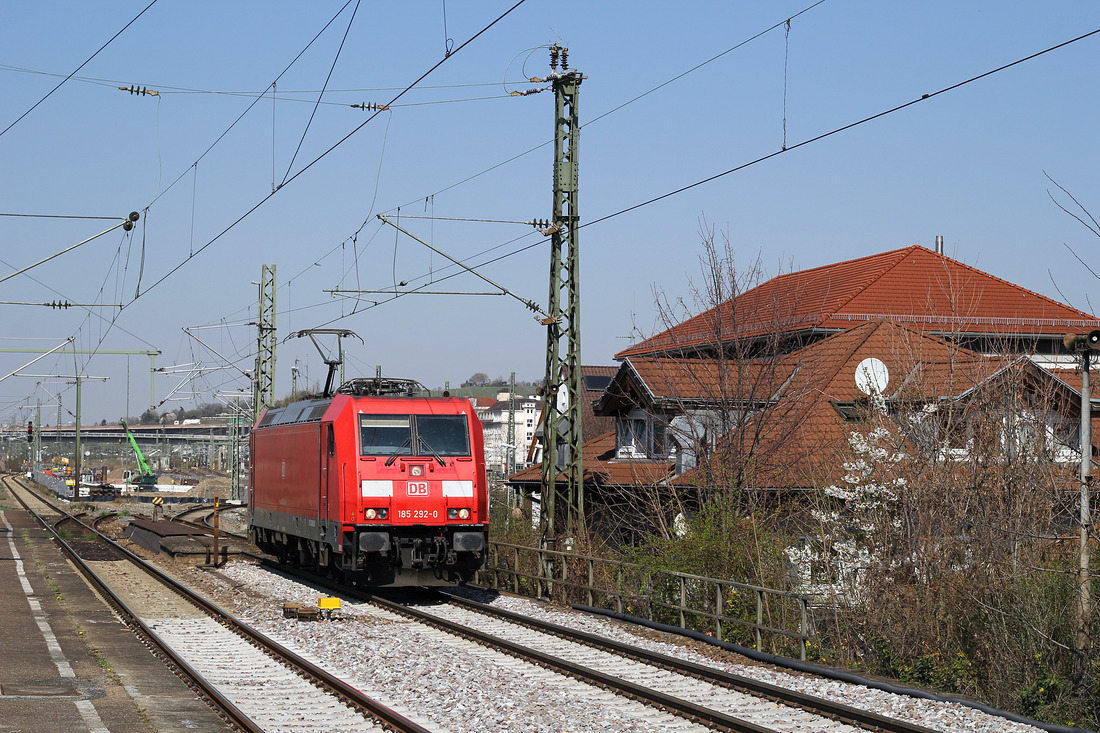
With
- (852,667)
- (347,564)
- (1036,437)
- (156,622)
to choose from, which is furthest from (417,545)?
(1036,437)

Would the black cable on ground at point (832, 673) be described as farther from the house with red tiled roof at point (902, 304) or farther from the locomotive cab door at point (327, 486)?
the house with red tiled roof at point (902, 304)

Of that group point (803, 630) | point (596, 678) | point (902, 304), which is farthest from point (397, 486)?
point (902, 304)

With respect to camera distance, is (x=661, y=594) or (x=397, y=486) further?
(x=397, y=486)

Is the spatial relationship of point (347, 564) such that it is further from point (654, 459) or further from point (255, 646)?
point (654, 459)

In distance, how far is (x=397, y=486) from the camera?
18.8m

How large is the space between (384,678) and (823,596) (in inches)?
206

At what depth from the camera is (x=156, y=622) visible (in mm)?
16938

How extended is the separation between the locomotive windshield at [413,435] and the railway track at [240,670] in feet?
11.7

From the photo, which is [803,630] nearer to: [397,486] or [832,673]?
[832,673]

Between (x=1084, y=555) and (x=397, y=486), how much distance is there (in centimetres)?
1086

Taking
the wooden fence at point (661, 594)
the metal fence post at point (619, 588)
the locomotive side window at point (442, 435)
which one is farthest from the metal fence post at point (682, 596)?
the locomotive side window at point (442, 435)

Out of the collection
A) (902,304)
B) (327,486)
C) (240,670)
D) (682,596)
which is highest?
(902,304)

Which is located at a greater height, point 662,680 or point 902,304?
point 902,304

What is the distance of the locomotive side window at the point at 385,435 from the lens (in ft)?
62.3
